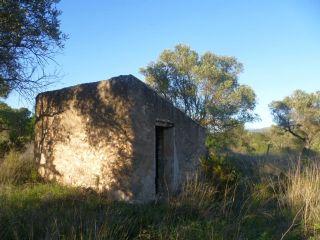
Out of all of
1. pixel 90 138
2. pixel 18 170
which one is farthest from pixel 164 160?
pixel 18 170

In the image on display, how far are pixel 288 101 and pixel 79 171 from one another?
22.6m

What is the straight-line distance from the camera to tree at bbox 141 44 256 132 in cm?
2030

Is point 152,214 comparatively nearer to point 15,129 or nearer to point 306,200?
point 306,200

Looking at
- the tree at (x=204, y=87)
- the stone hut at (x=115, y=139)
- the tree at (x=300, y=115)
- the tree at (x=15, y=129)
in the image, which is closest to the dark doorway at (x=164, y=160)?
the stone hut at (x=115, y=139)

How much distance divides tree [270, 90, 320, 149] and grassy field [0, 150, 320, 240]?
756 inches

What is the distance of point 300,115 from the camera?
27484mm

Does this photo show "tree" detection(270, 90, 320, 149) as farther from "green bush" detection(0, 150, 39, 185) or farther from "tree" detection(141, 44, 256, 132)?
"green bush" detection(0, 150, 39, 185)

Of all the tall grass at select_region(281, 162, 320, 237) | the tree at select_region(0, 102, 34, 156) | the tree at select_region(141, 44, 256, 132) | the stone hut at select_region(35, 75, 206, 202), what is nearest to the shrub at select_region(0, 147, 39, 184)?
the stone hut at select_region(35, 75, 206, 202)

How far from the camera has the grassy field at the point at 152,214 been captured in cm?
518

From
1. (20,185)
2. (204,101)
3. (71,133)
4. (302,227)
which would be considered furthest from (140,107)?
(204,101)

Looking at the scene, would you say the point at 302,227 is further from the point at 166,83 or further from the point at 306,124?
the point at 306,124

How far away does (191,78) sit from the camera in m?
21.4

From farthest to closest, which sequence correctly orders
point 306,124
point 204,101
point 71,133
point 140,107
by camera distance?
point 306,124 → point 204,101 → point 71,133 → point 140,107

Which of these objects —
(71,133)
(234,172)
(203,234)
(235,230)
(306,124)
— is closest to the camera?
(203,234)
